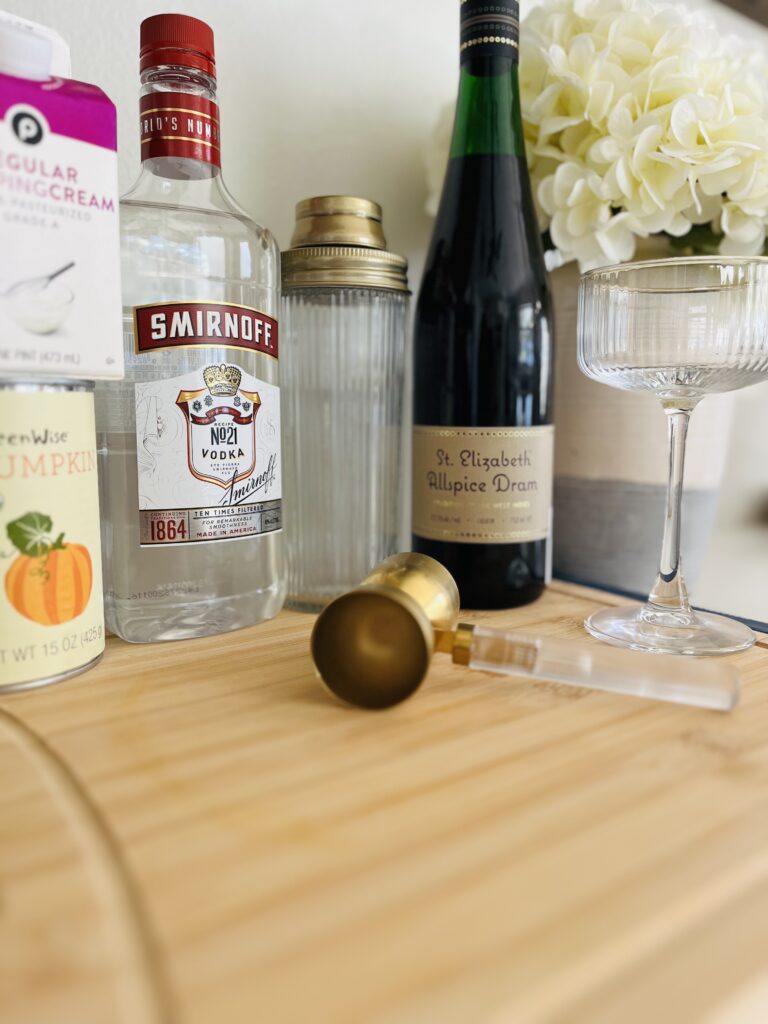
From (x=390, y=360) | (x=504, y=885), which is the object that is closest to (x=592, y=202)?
(x=390, y=360)

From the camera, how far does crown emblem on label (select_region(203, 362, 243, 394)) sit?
1.55 feet

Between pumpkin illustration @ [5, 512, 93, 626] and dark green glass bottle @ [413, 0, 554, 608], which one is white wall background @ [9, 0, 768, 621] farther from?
pumpkin illustration @ [5, 512, 93, 626]

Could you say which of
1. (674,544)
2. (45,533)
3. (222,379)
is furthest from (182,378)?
(674,544)

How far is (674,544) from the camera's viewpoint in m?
0.51

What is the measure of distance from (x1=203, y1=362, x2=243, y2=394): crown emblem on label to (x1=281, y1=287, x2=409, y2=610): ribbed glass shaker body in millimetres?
89

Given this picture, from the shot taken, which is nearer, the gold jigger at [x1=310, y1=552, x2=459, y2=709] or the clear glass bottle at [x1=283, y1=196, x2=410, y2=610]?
the gold jigger at [x1=310, y1=552, x2=459, y2=709]

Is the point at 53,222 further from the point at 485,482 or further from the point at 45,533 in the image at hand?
the point at 485,482

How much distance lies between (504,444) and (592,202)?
22cm

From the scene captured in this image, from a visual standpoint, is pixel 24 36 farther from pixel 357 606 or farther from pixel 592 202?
pixel 592 202

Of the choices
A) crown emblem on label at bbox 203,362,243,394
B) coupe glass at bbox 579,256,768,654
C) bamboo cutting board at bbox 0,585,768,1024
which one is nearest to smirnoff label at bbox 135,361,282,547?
crown emblem on label at bbox 203,362,243,394

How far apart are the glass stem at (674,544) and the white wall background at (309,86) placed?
0.34 m

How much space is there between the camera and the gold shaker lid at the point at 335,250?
521 mm

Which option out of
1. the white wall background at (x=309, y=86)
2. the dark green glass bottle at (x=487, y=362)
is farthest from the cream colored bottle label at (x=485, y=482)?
the white wall background at (x=309, y=86)

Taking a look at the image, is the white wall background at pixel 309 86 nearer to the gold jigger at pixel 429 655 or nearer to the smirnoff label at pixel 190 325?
the smirnoff label at pixel 190 325
